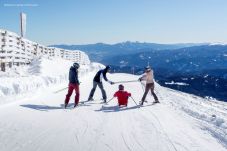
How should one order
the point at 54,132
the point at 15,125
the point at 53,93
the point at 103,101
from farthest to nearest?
1. the point at 53,93
2. the point at 103,101
3. the point at 15,125
4. the point at 54,132

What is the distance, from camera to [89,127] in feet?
29.8

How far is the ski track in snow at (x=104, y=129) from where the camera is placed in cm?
741

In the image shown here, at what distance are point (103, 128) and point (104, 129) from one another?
0.12 metres

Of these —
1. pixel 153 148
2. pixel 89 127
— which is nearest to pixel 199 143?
pixel 153 148

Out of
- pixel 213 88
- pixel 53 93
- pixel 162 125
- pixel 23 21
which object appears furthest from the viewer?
pixel 213 88

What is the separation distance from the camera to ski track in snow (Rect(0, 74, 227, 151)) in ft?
24.3

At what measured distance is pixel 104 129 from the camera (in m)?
8.91

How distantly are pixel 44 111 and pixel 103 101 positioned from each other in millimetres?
3588

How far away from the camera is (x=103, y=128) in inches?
355

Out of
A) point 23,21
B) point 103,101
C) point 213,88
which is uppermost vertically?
point 23,21

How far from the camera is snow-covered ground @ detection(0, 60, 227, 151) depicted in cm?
743

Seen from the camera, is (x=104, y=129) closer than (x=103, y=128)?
Yes

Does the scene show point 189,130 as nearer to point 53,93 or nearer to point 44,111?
point 44,111

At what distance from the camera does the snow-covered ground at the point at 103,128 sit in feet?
24.4
